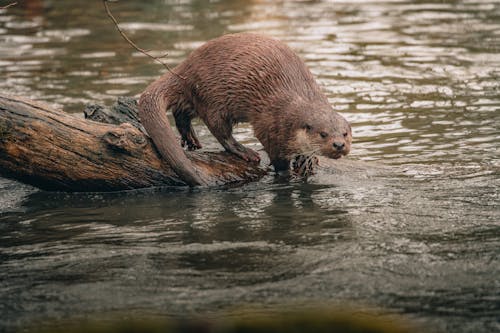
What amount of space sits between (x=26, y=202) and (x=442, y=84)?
177 inches

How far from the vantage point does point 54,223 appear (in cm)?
452

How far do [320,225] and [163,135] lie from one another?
3.82 feet

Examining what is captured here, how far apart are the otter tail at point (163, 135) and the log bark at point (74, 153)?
7 cm

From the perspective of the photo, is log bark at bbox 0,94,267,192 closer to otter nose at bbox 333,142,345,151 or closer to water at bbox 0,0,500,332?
water at bbox 0,0,500,332

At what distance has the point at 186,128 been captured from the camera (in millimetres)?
5523

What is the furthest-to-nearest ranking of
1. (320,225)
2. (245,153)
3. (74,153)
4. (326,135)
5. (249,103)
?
(245,153) < (249,103) < (326,135) < (74,153) < (320,225)

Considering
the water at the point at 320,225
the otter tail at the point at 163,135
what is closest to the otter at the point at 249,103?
the otter tail at the point at 163,135

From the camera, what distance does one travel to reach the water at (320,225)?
3293 mm

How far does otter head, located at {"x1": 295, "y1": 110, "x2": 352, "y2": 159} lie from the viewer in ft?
16.1

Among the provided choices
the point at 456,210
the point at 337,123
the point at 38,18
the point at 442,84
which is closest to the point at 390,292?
the point at 456,210

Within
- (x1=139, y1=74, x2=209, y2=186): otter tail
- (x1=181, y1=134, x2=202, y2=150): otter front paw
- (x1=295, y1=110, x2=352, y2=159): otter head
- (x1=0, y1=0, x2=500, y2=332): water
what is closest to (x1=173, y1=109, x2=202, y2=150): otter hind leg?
(x1=181, y1=134, x2=202, y2=150): otter front paw

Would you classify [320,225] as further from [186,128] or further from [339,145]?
[186,128]

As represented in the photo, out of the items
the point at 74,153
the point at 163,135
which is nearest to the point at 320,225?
the point at 163,135

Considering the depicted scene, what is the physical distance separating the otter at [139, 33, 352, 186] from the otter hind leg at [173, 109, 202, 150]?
0.03m
